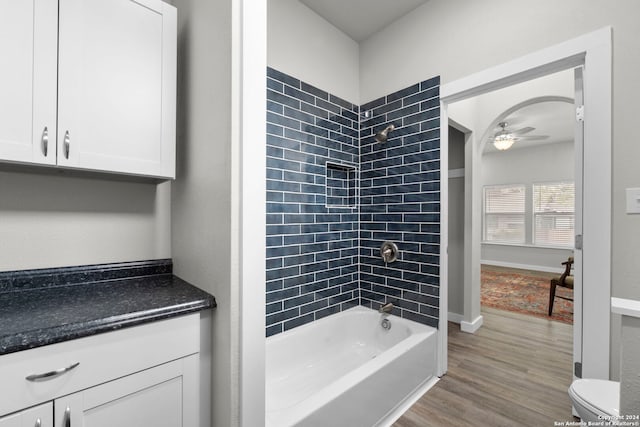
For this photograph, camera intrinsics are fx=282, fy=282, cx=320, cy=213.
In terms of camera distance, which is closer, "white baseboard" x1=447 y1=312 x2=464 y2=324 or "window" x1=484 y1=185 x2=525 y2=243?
"white baseboard" x1=447 y1=312 x2=464 y2=324

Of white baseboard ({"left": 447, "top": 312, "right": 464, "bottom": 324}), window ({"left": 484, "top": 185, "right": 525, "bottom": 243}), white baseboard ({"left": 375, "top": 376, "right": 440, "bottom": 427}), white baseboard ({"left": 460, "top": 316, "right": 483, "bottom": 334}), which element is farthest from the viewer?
window ({"left": 484, "top": 185, "right": 525, "bottom": 243})

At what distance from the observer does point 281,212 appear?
2088 millimetres

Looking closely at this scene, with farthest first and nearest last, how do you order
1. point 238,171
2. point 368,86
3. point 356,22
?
point 368,86 < point 356,22 < point 238,171

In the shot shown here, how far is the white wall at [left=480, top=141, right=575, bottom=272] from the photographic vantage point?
5.98 meters

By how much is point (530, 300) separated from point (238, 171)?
15.6 feet

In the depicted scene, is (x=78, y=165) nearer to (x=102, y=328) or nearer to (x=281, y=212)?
(x=102, y=328)

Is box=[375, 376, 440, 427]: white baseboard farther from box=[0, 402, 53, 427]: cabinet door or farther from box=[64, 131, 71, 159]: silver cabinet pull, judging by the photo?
box=[64, 131, 71, 159]: silver cabinet pull

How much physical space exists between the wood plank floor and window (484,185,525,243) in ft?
13.4

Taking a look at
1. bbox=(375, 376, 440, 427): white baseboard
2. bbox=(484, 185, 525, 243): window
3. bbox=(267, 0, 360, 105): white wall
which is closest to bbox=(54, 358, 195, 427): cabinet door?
bbox=(375, 376, 440, 427): white baseboard

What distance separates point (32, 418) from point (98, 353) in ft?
0.65

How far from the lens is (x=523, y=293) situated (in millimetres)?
4469

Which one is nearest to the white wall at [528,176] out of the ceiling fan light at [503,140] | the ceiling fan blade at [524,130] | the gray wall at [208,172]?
the ceiling fan blade at [524,130]

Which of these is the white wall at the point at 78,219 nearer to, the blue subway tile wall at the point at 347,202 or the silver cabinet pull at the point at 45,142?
the silver cabinet pull at the point at 45,142

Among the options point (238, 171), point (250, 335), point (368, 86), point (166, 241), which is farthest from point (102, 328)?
point (368, 86)
